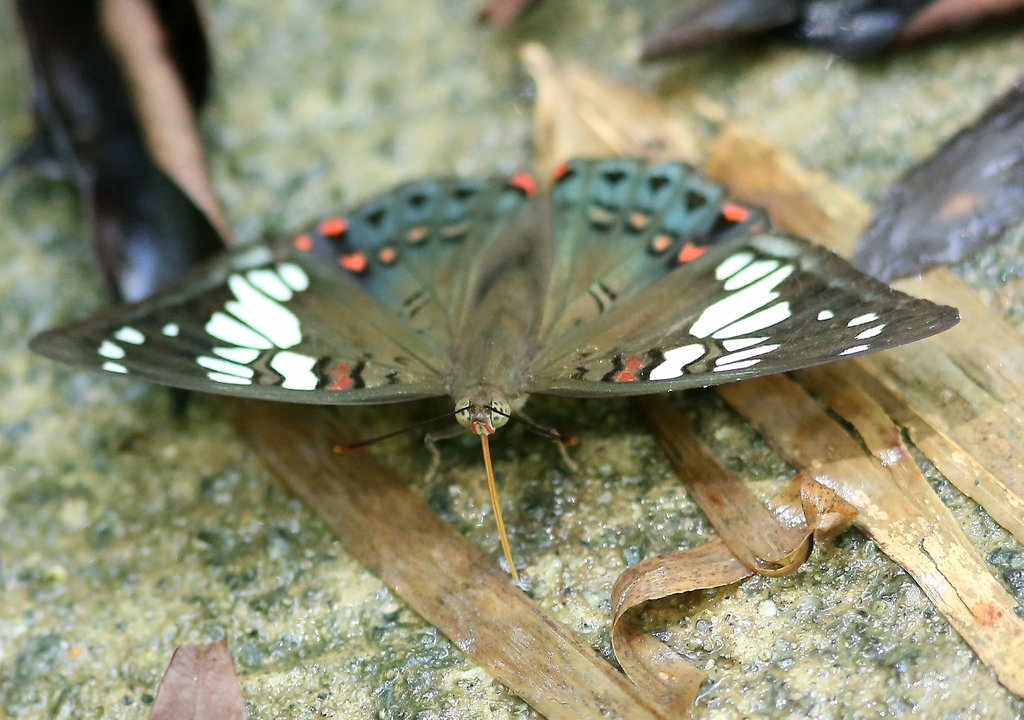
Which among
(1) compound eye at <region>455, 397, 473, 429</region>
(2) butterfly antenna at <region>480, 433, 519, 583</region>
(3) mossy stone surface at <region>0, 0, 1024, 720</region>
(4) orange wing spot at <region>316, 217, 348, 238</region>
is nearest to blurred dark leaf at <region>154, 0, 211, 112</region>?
(3) mossy stone surface at <region>0, 0, 1024, 720</region>

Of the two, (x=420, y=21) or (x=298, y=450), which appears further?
(x=420, y=21)

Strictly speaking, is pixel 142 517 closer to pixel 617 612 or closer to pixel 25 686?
pixel 25 686

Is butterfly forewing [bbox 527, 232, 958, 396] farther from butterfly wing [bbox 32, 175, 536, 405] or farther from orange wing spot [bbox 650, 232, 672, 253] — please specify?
butterfly wing [bbox 32, 175, 536, 405]

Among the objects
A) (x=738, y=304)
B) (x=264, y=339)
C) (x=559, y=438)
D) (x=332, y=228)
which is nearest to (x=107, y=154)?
(x=332, y=228)

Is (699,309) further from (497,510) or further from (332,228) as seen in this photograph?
(332,228)

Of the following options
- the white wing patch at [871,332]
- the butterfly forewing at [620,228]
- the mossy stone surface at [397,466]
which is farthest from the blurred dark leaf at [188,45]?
the white wing patch at [871,332]

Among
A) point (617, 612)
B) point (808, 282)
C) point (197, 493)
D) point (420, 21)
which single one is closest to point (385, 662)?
point (617, 612)
